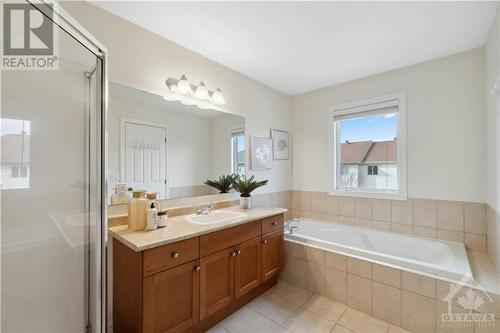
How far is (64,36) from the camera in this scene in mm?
1186

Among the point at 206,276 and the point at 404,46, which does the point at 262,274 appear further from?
the point at 404,46

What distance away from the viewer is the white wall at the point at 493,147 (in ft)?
5.33

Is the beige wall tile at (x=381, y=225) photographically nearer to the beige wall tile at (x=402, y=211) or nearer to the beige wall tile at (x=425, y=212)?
the beige wall tile at (x=402, y=211)

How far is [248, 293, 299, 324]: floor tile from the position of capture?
1847 millimetres

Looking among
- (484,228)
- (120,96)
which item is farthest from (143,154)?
(484,228)

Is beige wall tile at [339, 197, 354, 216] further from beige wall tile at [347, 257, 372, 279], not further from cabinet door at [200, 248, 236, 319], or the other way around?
cabinet door at [200, 248, 236, 319]

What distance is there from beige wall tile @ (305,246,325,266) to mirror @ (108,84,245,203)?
45.4 inches

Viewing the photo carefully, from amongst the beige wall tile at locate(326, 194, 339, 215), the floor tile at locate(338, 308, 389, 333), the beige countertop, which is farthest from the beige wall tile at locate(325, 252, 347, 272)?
the beige wall tile at locate(326, 194, 339, 215)

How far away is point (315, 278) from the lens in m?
2.19

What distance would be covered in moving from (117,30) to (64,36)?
57 centimetres

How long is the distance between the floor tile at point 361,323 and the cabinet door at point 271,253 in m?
0.69

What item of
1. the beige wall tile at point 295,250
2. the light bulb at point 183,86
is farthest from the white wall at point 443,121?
the light bulb at point 183,86

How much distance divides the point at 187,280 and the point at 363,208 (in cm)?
230

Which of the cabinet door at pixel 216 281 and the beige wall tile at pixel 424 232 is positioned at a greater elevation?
the beige wall tile at pixel 424 232
